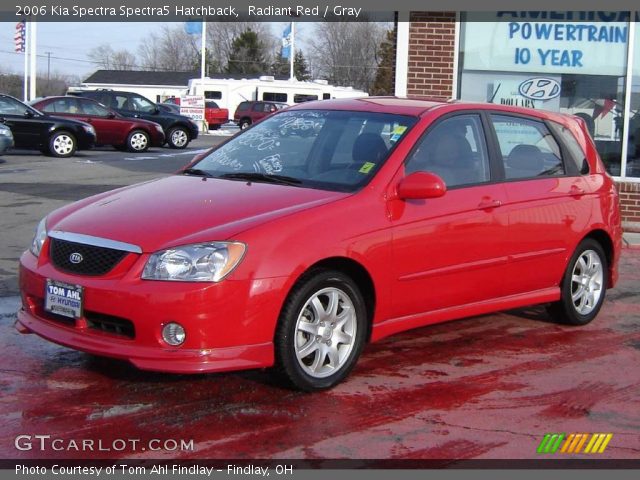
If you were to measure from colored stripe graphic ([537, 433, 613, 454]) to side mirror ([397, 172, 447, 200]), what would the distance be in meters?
1.58

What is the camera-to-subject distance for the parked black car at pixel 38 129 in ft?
68.4

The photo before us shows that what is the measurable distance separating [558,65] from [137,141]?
15.0 meters

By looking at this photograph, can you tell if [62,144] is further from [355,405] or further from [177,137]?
[355,405]

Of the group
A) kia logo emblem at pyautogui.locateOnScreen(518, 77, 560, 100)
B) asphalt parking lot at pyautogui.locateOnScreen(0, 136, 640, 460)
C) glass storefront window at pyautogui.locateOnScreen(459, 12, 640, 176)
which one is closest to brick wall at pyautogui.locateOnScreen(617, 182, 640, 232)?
glass storefront window at pyautogui.locateOnScreen(459, 12, 640, 176)

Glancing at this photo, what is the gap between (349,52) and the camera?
3051 inches

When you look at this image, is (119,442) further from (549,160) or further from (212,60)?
(212,60)

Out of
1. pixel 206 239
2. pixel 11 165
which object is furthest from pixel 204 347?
pixel 11 165

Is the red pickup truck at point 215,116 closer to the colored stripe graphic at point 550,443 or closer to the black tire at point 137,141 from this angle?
the black tire at point 137,141

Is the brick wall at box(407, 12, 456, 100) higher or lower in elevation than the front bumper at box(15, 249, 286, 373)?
higher

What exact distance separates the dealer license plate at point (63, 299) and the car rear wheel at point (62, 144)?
1705 cm

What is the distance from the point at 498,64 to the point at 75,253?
8.40 metres

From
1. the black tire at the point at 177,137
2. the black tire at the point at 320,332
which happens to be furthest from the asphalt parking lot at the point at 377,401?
the black tire at the point at 177,137

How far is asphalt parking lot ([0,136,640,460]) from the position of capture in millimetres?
4309

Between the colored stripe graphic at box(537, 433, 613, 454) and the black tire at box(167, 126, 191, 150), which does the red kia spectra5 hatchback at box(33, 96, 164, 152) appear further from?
the colored stripe graphic at box(537, 433, 613, 454)
